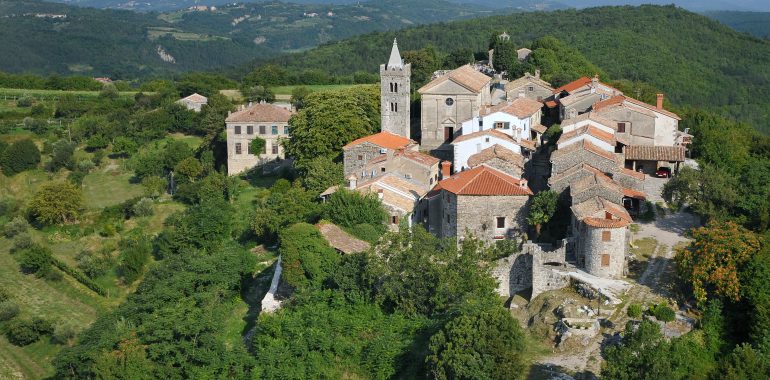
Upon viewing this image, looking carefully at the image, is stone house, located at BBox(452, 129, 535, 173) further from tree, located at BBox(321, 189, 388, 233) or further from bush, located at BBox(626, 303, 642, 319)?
bush, located at BBox(626, 303, 642, 319)

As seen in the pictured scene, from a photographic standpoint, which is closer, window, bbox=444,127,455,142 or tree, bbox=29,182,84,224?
window, bbox=444,127,455,142

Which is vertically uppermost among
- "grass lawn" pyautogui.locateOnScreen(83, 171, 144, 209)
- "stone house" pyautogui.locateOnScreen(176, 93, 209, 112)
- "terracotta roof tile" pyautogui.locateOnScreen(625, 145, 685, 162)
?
"terracotta roof tile" pyautogui.locateOnScreen(625, 145, 685, 162)

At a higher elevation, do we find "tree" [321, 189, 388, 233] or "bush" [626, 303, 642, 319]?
"tree" [321, 189, 388, 233]

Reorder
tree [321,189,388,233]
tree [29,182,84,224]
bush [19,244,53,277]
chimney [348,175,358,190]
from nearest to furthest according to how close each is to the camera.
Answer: tree [321,189,388,233], chimney [348,175,358,190], bush [19,244,53,277], tree [29,182,84,224]

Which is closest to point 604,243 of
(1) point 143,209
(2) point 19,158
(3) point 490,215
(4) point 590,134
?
(3) point 490,215

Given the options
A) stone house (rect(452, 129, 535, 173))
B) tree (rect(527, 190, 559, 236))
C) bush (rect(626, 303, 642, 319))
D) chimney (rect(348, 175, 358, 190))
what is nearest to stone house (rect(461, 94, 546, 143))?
stone house (rect(452, 129, 535, 173))

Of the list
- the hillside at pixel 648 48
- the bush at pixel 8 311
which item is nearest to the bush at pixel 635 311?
the bush at pixel 8 311

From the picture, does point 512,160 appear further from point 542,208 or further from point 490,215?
point 542,208

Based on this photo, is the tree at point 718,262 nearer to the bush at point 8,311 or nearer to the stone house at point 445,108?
the stone house at point 445,108
